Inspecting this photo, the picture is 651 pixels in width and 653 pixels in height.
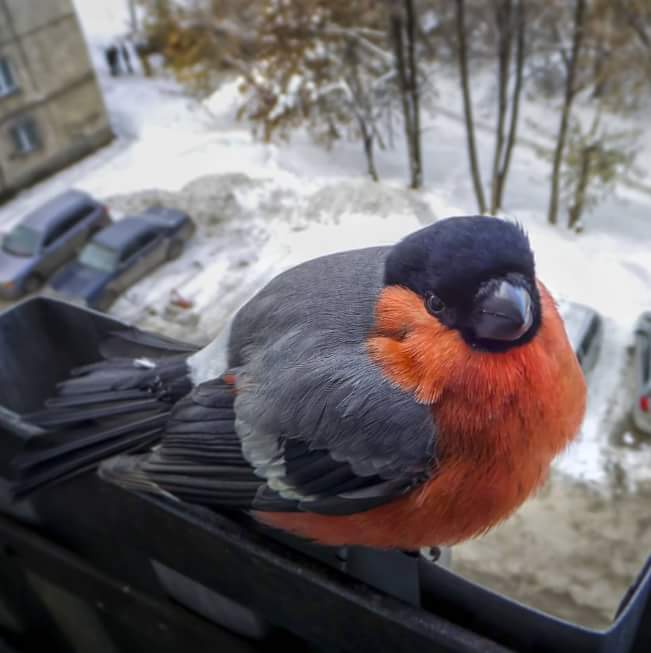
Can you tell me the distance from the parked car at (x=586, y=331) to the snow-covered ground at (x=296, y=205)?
0.06 meters

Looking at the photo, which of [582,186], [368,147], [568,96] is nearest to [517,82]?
[568,96]

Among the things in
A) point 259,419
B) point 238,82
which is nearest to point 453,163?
point 238,82

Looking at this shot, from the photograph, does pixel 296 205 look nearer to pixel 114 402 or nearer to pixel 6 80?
pixel 114 402

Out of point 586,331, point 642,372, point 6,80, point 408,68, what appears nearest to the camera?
point 586,331

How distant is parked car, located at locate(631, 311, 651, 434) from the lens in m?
2.37

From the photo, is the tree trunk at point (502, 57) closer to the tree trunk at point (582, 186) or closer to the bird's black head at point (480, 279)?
the tree trunk at point (582, 186)

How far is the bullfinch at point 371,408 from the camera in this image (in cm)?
63

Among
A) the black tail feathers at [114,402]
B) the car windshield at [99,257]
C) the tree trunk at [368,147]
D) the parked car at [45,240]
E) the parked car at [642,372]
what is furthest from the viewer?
the parked car at [45,240]

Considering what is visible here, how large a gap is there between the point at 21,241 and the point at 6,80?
117 cm

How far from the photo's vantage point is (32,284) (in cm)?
333

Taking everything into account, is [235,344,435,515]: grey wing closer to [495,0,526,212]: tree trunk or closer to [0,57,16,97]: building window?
[495,0,526,212]: tree trunk

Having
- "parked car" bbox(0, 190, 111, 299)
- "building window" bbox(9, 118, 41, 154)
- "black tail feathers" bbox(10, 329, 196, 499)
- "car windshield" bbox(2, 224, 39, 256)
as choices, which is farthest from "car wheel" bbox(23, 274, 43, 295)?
"black tail feathers" bbox(10, 329, 196, 499)

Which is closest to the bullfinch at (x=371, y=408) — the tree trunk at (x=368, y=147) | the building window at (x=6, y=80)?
the tree trunk at (x=368, y=147)

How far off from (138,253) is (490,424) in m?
2.82
